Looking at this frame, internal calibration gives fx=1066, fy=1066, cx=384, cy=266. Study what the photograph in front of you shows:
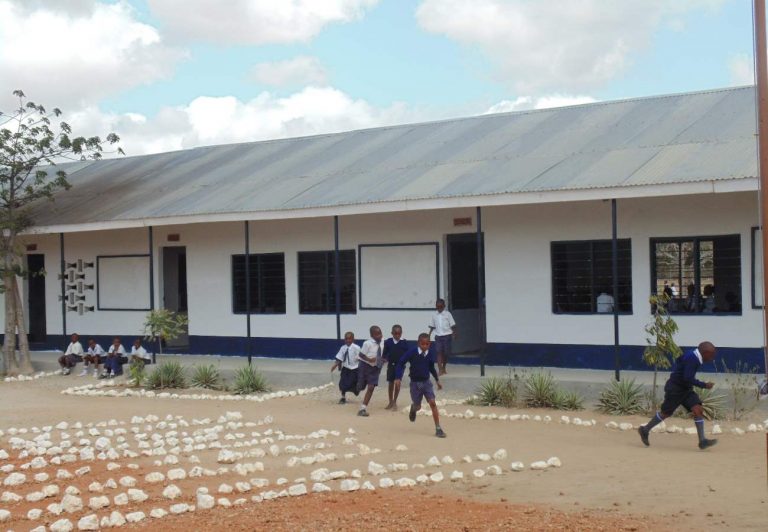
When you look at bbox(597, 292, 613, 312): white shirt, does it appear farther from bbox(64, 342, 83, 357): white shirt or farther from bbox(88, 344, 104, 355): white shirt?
bbox(64, 342, 83, 357): white shirt

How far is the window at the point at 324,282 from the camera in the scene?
19484 mm

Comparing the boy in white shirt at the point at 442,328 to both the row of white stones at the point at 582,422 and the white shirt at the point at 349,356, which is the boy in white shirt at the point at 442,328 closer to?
the white shirt at the point at 349,356

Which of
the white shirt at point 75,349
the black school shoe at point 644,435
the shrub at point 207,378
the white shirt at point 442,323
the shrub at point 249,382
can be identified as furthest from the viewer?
the white shirt at point 75,349

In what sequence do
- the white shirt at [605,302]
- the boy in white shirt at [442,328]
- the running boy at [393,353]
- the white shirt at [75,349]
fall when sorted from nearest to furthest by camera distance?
1. the running boy at [393,353]
2. the white shirt at [605,302]
3. the boy in white shirt at [442,328]
4. the white shirt at [75,349]

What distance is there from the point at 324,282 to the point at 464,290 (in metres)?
2.64

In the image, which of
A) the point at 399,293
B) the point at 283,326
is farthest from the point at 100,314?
the point at 399,293

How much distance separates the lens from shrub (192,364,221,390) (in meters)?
18.1

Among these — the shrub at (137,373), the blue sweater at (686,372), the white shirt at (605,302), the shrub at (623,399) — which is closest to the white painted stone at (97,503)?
the blue sweater at (686,372)

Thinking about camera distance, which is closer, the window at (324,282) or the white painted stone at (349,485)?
the white painted stone at (349,485)

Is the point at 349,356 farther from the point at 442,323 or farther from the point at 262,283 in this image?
the point at 262,283

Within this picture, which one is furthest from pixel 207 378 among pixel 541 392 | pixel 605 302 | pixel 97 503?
pixel 97 503

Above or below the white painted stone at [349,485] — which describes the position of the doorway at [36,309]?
above

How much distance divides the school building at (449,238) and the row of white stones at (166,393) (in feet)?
4.76

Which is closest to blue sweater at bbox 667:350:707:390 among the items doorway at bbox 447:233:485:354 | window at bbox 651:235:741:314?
window at bbox 651:235:741:314
